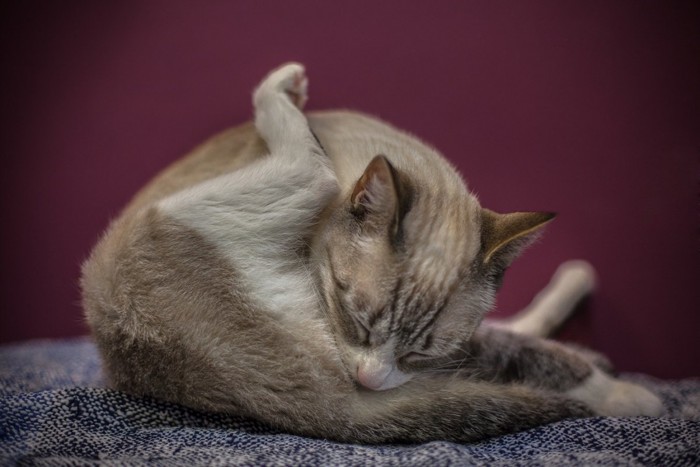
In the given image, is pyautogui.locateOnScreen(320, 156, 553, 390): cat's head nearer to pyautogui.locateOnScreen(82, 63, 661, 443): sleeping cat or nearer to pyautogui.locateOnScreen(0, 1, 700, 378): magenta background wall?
pyautogui.locateOnScreen(82, 63, 661, 443): sleeping cat

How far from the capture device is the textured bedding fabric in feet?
3.68

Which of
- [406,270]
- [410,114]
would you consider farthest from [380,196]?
[410,114]

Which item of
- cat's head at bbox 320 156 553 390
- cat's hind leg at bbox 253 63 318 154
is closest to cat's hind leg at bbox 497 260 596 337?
cat's head at bbox 320 156 553 390

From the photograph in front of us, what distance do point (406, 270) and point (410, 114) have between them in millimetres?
973

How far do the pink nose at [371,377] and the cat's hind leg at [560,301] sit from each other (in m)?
0.87

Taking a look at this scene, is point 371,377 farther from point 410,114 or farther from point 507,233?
point 410,114

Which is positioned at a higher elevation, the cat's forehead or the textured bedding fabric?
the cat's forehead

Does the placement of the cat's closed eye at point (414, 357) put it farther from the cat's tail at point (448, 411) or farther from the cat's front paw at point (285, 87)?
the cat's front paw at point (285, 87)

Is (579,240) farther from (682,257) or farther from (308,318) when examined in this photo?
(308,318)

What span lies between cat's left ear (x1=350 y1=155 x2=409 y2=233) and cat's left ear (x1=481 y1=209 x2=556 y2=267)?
233 millimetres

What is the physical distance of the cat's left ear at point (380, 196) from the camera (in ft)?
4.15

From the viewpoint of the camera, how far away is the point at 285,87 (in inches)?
66.3

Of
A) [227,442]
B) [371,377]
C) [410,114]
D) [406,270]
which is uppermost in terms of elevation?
[410,114]

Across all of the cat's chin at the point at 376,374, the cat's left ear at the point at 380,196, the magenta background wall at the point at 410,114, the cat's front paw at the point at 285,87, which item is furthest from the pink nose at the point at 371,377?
the magenta background wall at the point at 410,114
